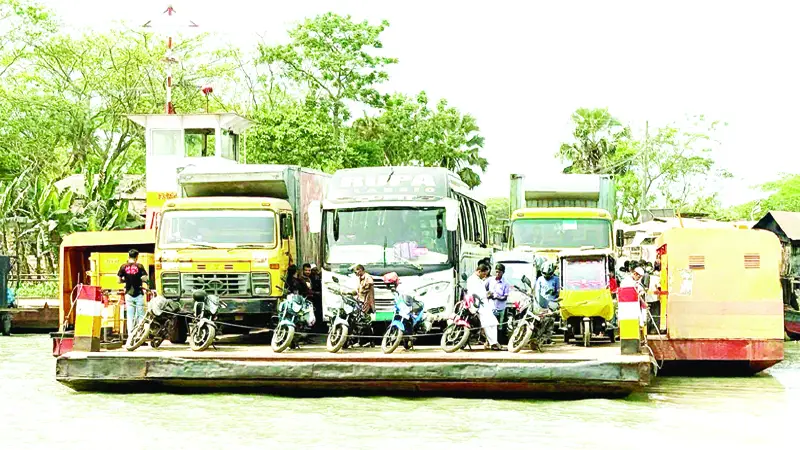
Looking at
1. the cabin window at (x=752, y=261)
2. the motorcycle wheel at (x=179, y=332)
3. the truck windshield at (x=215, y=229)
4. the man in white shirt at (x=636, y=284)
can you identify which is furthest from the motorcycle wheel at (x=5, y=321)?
the cabin window at (x=752, y=261)

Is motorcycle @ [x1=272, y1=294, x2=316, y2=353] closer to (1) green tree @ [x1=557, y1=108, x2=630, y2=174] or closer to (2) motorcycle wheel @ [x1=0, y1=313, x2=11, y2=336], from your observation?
(2) motorcycle wheel @ [x1=0, y1=313, x2=11, y2=336]

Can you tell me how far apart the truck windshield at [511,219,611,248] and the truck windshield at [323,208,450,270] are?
191 inches

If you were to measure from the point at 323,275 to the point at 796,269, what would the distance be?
44.8 ft

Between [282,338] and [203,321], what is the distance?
3.96 ft

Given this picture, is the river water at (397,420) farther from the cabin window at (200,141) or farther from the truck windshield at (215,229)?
the cabin window at (200,141)

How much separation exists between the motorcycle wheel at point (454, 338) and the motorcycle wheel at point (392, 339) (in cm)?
63

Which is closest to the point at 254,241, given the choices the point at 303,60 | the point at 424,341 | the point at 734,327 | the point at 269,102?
the point at 424,341

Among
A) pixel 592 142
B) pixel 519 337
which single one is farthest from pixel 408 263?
pixel 592 142

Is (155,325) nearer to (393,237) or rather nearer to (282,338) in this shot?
(282,338)

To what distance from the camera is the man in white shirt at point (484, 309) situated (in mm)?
15773

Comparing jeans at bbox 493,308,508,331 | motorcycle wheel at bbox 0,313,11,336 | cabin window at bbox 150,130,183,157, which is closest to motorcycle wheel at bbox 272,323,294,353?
jeans at bbox 493,308,508,331

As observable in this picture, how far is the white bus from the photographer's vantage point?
16.9 m

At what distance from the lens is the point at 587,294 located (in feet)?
55.7

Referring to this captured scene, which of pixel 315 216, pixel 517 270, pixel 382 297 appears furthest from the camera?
pixel 517 270
